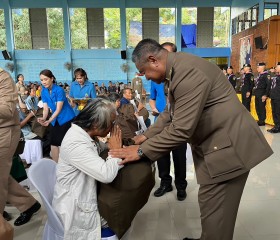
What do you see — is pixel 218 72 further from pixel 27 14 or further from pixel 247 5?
pixel 27 14

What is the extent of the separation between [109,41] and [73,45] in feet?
7.00

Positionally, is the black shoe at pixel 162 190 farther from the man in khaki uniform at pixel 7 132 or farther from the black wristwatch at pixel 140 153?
the black wristwatch at pixel 140 153

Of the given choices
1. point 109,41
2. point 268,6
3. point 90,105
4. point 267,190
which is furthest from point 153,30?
point 90,105

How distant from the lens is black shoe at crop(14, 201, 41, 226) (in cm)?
226

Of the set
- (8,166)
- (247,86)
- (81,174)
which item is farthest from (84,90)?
(247,86)

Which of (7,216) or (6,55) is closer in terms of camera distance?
(7,216)

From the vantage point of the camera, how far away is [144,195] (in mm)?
1346

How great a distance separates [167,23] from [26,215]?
15.9 metres

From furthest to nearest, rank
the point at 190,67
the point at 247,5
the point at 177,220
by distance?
the point at 247,5 → the point at 177,220 → the point at 190,67

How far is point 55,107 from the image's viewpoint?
3.27m

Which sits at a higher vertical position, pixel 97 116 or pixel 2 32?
pixel 2 32

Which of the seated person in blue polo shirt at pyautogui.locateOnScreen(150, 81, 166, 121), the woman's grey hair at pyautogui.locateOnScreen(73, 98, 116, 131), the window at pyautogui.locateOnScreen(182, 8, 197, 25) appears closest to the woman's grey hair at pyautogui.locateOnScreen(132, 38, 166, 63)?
the woman's grey hair at pyautogui.locateOnScreen(73, 98, 116, 131)

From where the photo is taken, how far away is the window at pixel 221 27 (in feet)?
54.5

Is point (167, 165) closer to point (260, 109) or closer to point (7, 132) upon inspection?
point (7, 132)
